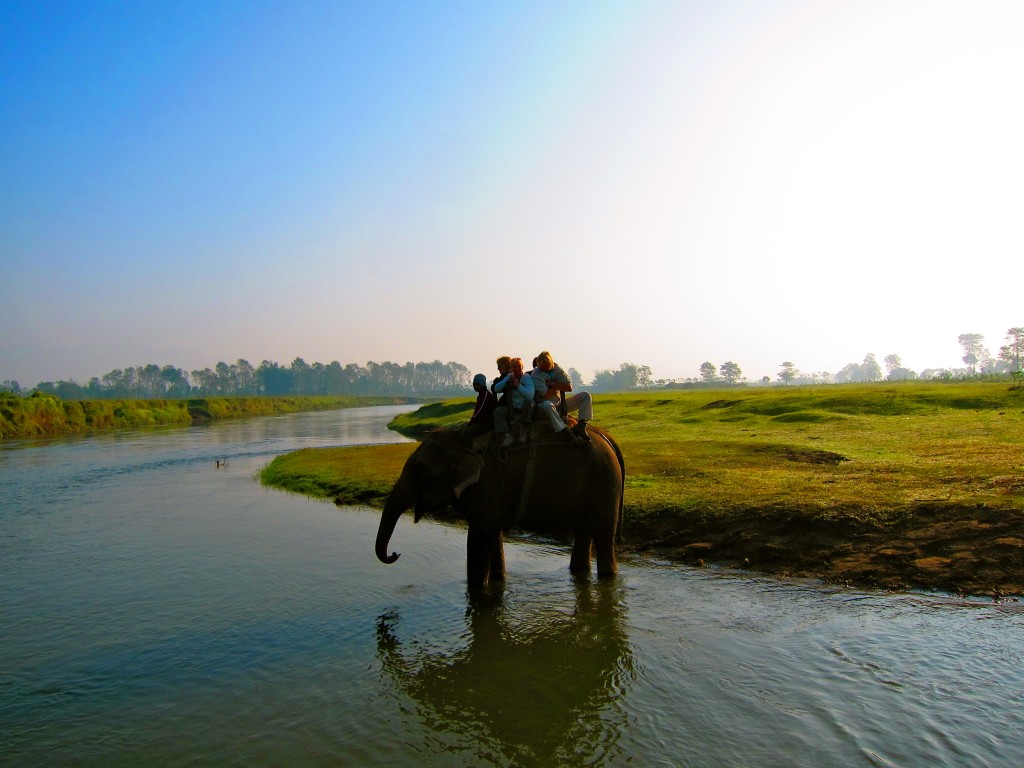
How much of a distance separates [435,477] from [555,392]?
2.62 m

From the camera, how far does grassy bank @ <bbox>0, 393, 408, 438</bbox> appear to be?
232ft

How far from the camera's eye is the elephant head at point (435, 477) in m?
11.2

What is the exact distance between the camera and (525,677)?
27.3 feet

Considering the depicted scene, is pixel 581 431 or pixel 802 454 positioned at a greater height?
pixel 581 431

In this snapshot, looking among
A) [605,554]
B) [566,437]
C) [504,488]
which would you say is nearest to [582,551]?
[605,554]

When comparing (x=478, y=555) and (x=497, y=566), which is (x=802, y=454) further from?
(x=478, y=555)

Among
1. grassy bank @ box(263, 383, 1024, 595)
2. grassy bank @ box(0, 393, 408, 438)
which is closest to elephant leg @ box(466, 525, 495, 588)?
grassy bank @ box(263, 383, 1024, 595)

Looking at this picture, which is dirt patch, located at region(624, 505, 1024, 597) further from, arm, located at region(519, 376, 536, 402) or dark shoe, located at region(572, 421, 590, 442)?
arm, located at region(519, 376, 536, 402)

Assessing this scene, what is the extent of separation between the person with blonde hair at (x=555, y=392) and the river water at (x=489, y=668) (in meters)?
2.88

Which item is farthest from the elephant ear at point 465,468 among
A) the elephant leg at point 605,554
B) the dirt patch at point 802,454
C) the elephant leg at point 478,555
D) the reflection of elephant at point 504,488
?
the dirt patch at point 802,454

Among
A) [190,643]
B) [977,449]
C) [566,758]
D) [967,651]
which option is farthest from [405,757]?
[977,449]

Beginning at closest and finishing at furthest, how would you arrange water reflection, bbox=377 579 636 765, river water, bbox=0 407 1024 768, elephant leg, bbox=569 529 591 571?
river water, bbox=0 407 1024 768 → water reflection, bbox=377 579 636 765 → elephant leg, bbox=569 529 591 571

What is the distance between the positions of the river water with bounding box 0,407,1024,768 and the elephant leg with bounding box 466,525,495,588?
1.45ft

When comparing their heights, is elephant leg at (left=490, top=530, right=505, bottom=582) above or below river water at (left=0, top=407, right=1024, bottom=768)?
above
